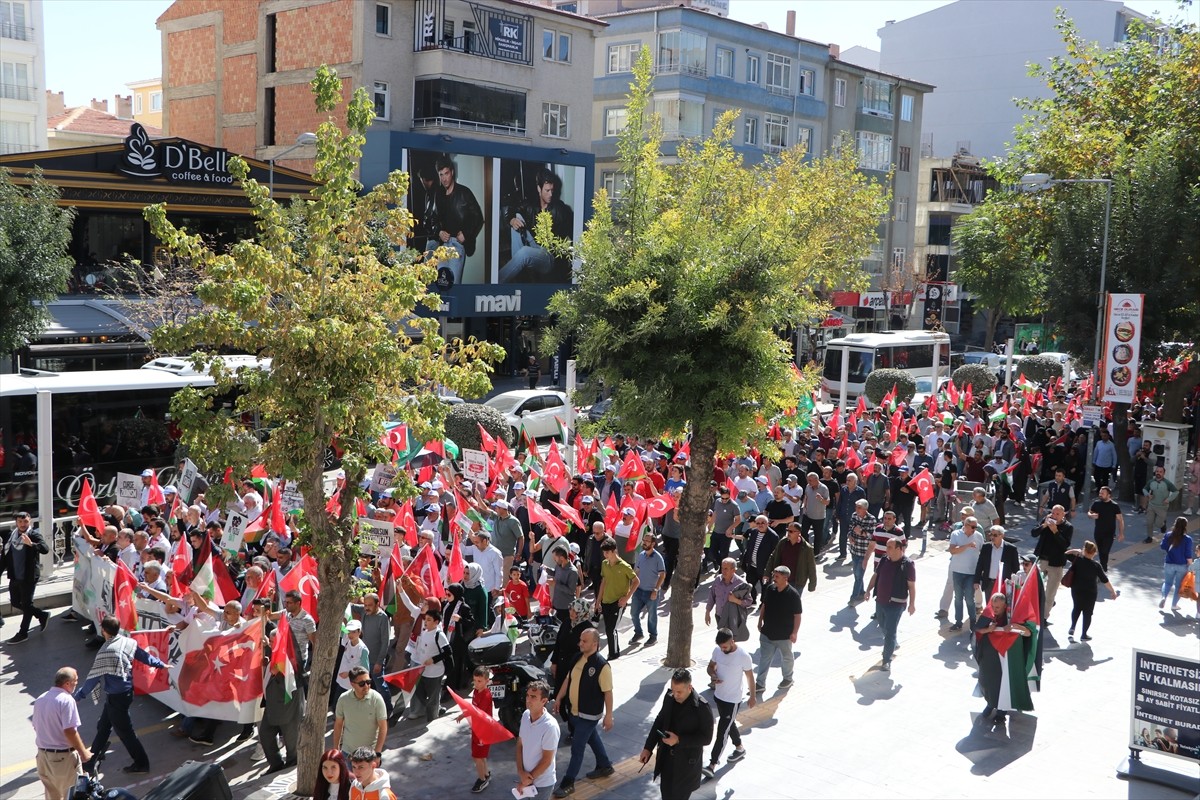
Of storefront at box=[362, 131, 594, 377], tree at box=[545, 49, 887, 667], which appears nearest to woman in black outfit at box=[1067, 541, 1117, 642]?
tree at box=[545, 49, 887, 667]

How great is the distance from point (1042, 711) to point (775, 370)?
4457 millimetres

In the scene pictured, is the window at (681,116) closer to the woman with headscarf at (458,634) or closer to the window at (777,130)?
the window at (777,130)

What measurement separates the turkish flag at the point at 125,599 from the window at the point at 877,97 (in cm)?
5572

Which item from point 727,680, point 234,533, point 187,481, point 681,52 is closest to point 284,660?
point 727,680

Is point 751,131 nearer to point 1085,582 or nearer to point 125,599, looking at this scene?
point 1085,582

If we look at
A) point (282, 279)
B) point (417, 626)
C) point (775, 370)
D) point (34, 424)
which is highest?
point (282, 279)

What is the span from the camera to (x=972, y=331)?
74.2 meters

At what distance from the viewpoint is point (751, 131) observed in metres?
54.0

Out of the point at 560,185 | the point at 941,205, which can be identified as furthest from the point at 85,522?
the point at 941,205

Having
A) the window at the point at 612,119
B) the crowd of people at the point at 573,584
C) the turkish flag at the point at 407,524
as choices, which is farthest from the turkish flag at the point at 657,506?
the window at the point at 612,119

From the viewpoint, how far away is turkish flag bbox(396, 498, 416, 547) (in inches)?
550

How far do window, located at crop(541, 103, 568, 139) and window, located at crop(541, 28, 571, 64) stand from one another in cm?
180

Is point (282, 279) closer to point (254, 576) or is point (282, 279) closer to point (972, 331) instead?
point (254, 576)

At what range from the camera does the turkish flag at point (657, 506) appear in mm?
15314
